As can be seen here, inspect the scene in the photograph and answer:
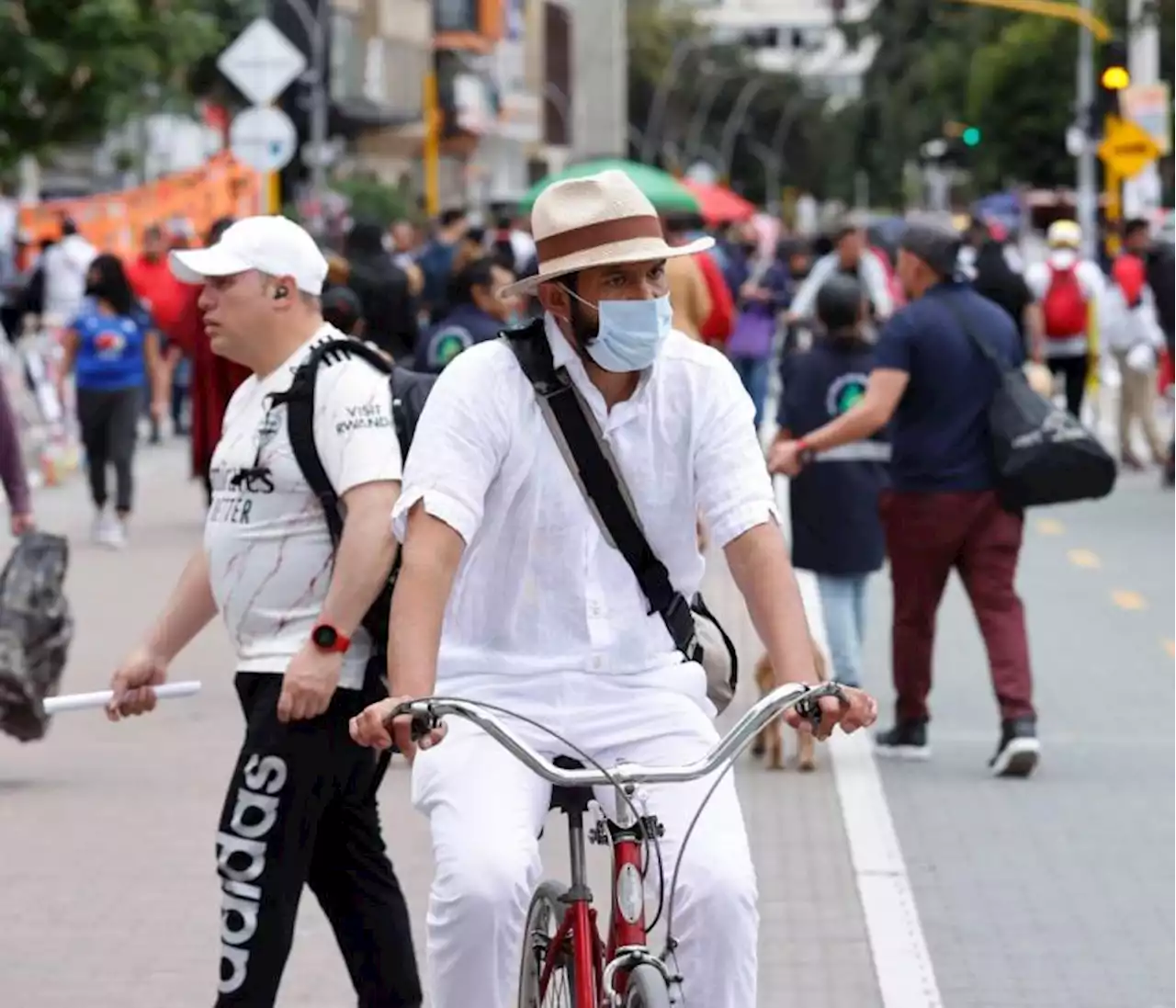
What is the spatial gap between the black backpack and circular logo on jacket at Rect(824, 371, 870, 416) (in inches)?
202

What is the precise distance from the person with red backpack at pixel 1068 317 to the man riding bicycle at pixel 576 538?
19701mm

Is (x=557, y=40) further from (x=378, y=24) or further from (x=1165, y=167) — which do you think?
(x=1165, y=167)

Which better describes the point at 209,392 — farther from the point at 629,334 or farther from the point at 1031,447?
the point at 629,334

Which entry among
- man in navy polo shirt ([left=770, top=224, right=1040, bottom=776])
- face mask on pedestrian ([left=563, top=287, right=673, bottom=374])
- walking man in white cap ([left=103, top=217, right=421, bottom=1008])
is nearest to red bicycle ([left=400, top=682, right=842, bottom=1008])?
face mask on pedestrian ([left=563, top=287, right=673, bottom=374])

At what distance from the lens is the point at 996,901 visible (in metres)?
8.30

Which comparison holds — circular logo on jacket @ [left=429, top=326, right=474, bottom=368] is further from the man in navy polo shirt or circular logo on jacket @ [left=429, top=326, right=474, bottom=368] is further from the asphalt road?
the man in navy polo shirt

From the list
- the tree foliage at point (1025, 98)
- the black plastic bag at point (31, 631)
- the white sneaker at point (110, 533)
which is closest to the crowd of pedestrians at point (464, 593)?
the black plastic bag at point (31, 631)

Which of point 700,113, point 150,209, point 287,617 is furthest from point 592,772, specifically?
point 700,113

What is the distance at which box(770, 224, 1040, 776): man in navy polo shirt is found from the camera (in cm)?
1016

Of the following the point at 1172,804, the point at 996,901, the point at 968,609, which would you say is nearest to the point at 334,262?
the point at 968,609

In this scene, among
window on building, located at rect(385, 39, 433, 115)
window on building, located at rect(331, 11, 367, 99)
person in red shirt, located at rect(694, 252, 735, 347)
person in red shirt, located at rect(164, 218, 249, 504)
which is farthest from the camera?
window on building, located at rect(385, 39, 433, 115)

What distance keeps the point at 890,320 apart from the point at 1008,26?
73898mm

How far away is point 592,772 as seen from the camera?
14.9 ft

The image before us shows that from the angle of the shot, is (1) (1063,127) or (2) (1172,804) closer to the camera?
(2) (1172,804)
